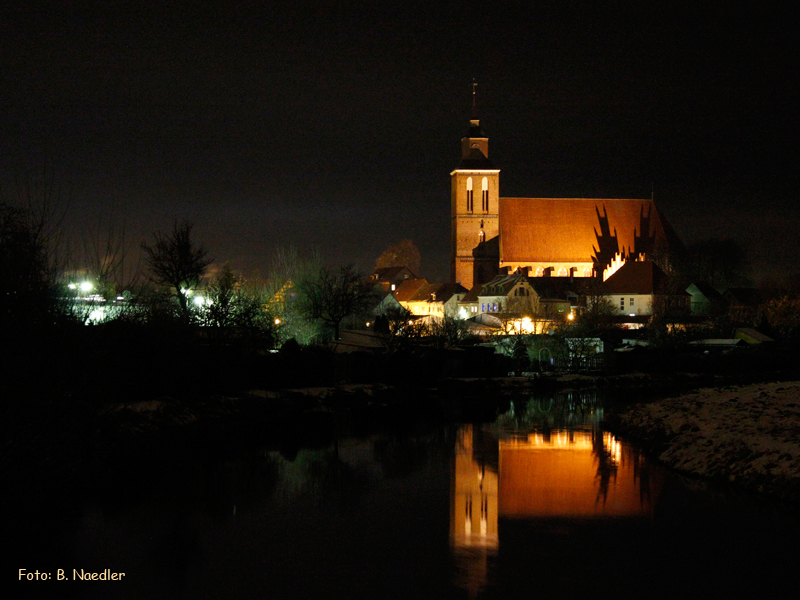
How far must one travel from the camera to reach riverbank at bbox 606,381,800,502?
15.5 metres

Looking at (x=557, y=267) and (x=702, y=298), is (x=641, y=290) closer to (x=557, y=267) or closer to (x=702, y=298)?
(x=702, y=298)

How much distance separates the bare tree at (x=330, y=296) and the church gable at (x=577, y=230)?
47.4 meters

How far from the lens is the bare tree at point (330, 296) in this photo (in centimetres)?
5331

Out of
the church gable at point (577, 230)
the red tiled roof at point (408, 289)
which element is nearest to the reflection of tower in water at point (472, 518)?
the church gable at point (577, 230)

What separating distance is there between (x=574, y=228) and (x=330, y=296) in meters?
56.5

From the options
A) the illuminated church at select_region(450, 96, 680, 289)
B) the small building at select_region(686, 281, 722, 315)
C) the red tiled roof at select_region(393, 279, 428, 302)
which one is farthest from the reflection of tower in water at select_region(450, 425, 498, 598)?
the red tiled roof at select_region(393, 279, 428, 302)

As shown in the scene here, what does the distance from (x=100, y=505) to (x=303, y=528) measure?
356 centimetres

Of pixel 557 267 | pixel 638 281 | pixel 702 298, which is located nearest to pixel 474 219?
pixel 557 267

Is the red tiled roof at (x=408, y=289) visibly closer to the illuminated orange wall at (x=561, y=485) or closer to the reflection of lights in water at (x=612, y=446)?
the reflection of lights in water at (x=612, y=446)

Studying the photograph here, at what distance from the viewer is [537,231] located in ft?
343

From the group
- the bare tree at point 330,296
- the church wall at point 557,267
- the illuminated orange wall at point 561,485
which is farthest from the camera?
the church wall at point 557,267

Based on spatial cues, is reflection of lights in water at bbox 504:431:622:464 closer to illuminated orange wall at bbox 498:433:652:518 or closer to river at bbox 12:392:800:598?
illuminated orange wall at bbox 498:433:652:518

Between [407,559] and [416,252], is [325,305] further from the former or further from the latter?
[416,252]

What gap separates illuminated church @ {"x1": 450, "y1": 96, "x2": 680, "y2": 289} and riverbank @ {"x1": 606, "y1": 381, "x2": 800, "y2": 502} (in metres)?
74.6
